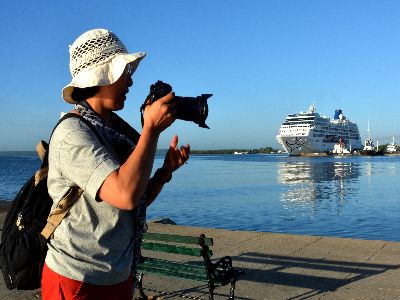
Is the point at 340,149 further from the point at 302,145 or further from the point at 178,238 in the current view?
the point at 178,238

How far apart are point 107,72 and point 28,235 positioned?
2.23ft

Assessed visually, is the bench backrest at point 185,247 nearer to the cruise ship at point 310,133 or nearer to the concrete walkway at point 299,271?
the concrete walkway at point 299,271

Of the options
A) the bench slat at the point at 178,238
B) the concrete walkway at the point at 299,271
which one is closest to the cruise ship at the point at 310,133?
the concrete walkway at the point at 299,271

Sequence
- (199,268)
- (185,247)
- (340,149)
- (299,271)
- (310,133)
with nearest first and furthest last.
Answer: (199,268)
(185,247)
(299,271)
(310,133)
(340,149)

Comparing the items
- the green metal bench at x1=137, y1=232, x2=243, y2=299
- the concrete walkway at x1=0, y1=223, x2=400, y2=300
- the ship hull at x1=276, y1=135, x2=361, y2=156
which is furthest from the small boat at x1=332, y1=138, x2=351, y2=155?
the green metal bench at x1=137, y1=232, x2=243, y2=299

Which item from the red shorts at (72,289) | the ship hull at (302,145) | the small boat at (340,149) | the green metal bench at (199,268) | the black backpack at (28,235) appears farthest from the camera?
the small boat at (340,149)

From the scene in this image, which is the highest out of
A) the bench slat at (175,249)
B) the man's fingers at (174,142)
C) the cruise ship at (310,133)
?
the cruise ship at (310,133)

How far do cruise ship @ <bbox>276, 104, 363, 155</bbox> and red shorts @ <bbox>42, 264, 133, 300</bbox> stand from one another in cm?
9564

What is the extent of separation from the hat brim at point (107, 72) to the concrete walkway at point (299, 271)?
3.50 metres

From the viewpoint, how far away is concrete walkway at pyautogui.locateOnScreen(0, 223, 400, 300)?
5.18m

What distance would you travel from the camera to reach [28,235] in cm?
185

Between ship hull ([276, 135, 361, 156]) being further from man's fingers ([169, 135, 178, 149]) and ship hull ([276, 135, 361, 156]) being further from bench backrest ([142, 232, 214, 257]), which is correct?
man's fingers ([169, 135, 178, 149])

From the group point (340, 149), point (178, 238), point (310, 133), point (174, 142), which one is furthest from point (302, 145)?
point (174, 142)

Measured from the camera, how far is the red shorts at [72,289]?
1734 millimetres
